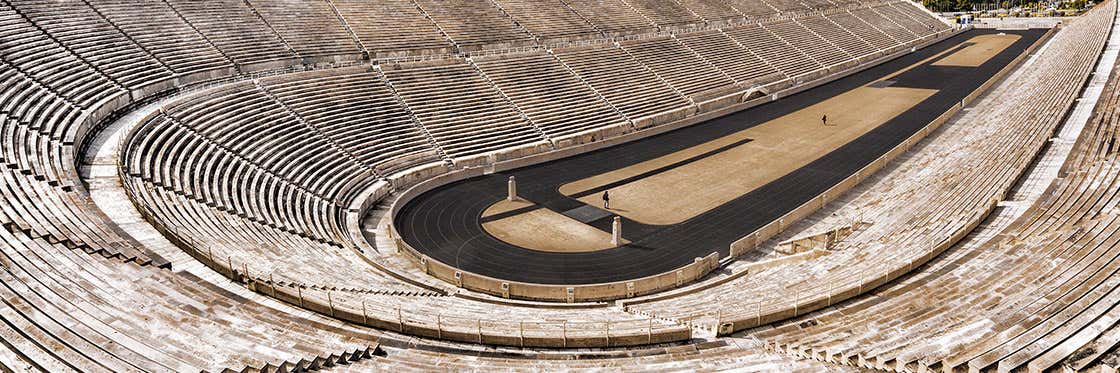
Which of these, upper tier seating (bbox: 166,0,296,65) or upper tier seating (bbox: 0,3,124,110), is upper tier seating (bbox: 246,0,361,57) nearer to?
upper tier seating (bbox: 166,0,296,65)

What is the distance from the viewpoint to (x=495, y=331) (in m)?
16.2

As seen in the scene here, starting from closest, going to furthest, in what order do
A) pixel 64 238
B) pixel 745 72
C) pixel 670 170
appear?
pixel 64 238 → pixel 670 170 → pixel 745 72

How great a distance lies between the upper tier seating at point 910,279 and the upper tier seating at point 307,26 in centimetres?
2880

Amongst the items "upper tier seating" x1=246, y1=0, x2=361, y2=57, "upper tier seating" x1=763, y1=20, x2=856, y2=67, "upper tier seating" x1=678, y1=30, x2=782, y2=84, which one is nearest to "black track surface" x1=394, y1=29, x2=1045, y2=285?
"upper tier seating" x1=678, y1=30, x2=782, y2=84

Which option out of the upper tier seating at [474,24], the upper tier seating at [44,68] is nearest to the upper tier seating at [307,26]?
the upper tier seating at [474,24]

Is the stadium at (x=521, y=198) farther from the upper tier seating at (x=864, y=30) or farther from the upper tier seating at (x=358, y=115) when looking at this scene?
the upper tier seating at (x=864, y=30)

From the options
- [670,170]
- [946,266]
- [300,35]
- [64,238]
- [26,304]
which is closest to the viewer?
[26,304]

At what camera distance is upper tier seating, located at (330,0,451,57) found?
150 ft

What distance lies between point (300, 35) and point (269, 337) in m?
32.8

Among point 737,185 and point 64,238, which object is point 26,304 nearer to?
point 64,238

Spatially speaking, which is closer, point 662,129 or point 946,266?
point 946,266

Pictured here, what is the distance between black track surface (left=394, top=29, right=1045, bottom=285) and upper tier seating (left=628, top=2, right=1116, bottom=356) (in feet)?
8.74

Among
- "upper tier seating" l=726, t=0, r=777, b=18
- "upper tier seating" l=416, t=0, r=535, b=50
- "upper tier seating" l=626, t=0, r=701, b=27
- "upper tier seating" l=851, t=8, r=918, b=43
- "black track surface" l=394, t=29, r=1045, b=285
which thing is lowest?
"upper tier seating" l=851, t=8, r=918, b=43

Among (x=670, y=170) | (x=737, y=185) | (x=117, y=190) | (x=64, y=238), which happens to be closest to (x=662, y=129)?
(x=670, y=170)
